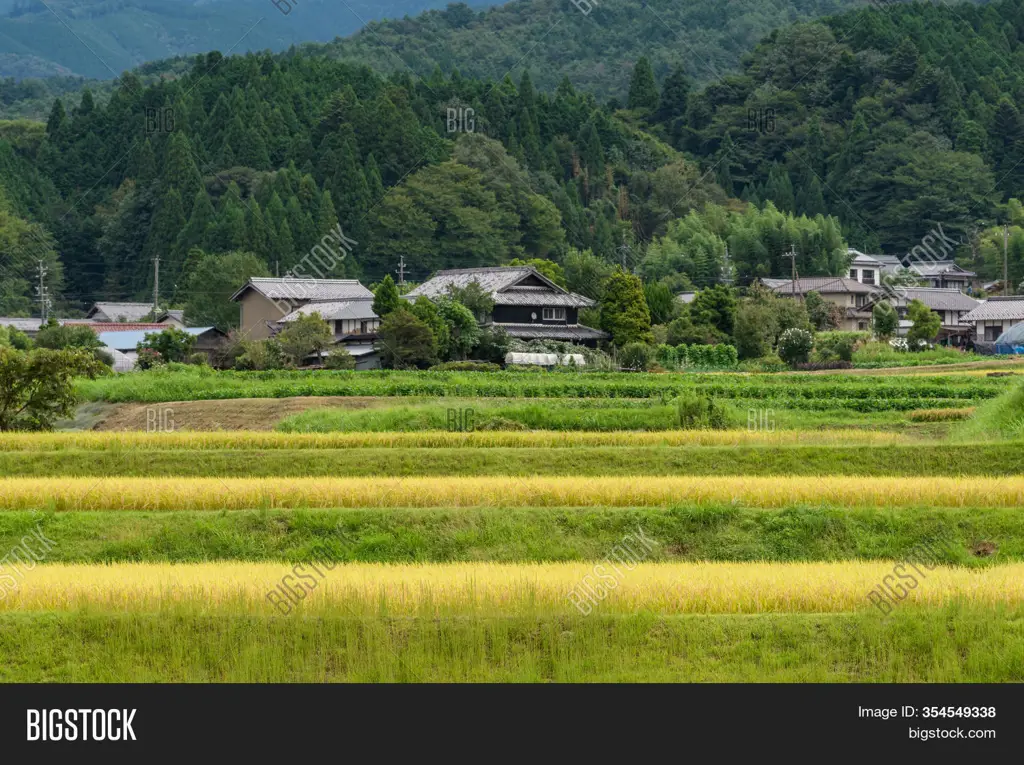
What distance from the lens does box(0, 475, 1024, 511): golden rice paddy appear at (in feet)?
68.0

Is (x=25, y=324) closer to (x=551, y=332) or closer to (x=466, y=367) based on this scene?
(x=551, y=332)

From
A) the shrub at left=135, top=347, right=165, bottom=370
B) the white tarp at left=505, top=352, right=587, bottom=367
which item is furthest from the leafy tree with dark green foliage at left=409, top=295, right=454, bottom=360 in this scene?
the shrub at left=135, top=347, right=165, bottom=370

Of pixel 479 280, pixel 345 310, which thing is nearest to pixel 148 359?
pixel 345 310

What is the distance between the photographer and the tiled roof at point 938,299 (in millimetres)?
82125

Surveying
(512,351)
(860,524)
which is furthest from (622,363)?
(860,524)

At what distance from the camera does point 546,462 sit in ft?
81.7

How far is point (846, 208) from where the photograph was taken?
12144 centimetres

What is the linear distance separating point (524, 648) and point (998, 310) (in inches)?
2614

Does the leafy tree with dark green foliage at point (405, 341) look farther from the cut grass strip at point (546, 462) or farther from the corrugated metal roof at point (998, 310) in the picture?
the corrugated metal roof at point (998, 310)

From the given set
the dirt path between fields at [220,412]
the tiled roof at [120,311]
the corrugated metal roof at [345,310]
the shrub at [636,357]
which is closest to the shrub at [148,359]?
the corrugated metal roof at [345,310]

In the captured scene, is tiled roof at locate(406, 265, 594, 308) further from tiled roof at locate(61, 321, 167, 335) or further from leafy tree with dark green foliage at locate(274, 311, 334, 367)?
tiled roof at locate(61, 321, 167, 335)

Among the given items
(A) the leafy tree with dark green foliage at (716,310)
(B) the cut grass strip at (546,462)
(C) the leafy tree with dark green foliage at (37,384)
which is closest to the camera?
(B) the cut grass strip at (546,462)

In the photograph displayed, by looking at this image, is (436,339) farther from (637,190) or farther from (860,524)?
(637,190)

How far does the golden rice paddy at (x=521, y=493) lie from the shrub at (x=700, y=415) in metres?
9.27
